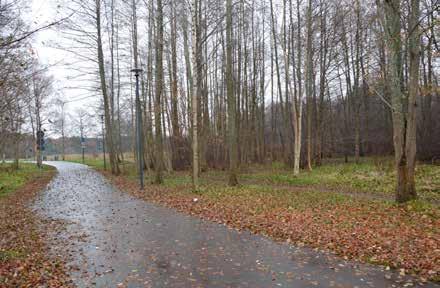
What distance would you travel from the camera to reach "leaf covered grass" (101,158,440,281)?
636cm

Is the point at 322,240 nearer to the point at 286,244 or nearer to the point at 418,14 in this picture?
the point at 286,244

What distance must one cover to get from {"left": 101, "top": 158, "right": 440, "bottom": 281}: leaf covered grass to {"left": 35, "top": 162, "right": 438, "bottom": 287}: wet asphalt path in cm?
56

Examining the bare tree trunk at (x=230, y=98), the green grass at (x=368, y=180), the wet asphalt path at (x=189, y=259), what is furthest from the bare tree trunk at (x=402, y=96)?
the bare tree trunk at (x=230, y=98)

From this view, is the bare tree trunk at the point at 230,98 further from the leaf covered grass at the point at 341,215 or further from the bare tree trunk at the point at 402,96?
the bare tree trunk at the point at 402,96

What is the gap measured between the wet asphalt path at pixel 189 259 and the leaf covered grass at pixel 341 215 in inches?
21.9

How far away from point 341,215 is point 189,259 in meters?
4.99

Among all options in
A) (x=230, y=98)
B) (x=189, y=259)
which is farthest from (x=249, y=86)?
(x=189, y=259)

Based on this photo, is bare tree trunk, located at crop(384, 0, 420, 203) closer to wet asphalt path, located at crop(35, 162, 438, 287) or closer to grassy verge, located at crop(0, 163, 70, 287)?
wet asphalt path, located at crop(35, 162, 438, 287)

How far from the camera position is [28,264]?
6297mm

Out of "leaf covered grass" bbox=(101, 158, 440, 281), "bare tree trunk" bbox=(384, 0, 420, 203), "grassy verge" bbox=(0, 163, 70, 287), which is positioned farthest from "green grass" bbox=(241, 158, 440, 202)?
"grassy verge" bbox=(0, 163, 70, 287)

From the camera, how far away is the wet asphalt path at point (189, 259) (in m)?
5.35

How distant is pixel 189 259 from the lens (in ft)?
21.4

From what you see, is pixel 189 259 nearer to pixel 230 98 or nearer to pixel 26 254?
pixel 26 254

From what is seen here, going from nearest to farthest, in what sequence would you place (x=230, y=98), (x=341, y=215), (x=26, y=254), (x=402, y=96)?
(x=26, y=254), (x=341, y=215), (x=402, y=96), (x=230, y=98)
